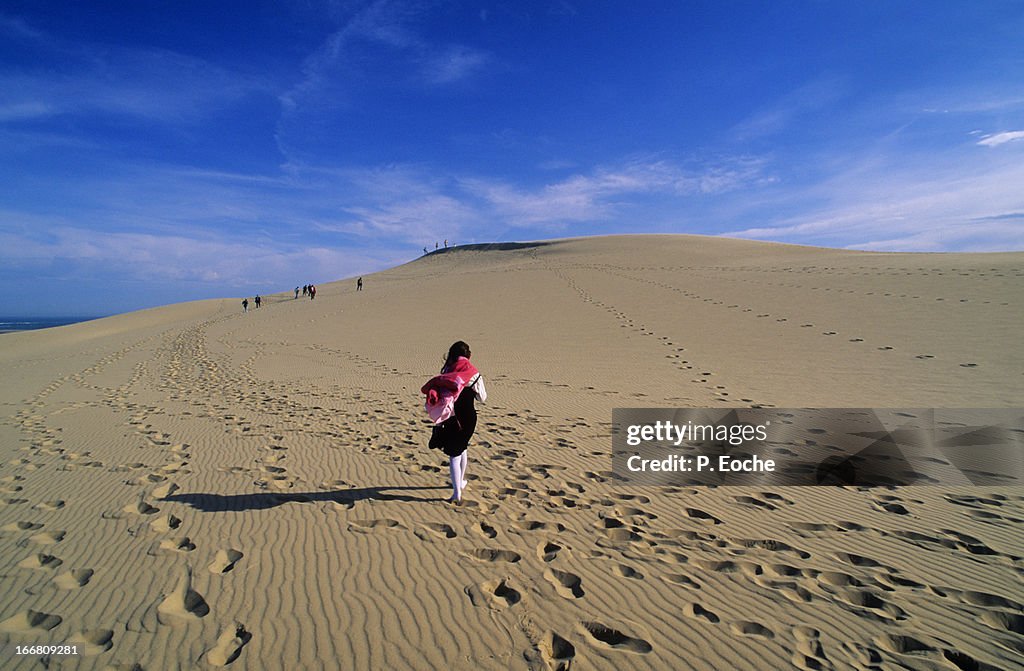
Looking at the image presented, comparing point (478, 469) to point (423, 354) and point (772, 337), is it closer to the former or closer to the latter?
point (423, 354)

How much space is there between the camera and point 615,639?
317 cm

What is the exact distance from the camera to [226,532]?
14.9 feet

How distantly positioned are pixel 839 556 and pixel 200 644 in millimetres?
5053

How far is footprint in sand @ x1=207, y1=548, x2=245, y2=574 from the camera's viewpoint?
3.92m

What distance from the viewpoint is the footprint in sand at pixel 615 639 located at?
3078 mm

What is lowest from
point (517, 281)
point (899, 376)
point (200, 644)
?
point (200, 644)

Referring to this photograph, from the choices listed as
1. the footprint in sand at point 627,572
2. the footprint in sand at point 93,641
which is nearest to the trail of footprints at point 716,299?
the footprint in sand at point 627,572

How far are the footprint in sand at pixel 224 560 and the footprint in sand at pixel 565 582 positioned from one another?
270 cm

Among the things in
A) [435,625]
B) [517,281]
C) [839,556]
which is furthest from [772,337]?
[517,281]

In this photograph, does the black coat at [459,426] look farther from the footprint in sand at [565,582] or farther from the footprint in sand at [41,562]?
the footprint in sand at [41,562]

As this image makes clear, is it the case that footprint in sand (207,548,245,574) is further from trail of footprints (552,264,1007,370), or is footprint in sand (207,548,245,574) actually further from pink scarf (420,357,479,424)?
trail of footprints (552,264,1007,370)

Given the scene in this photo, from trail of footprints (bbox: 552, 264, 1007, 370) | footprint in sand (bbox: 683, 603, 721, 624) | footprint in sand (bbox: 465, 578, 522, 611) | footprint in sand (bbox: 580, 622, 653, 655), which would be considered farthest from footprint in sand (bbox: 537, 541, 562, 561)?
trail of footprints (bbox: 552, 264, 1007, 370)

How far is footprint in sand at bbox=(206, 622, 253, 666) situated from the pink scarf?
233 centimetres

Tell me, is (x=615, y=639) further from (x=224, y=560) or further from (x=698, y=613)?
(x=224, y=560)
